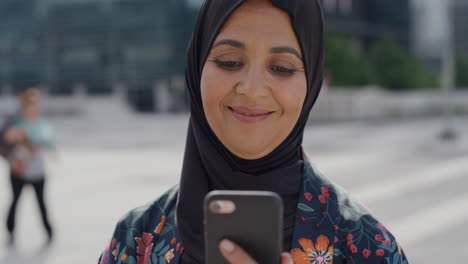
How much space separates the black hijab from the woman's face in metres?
0.04

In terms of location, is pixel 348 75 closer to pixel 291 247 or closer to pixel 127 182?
pixel 127 182

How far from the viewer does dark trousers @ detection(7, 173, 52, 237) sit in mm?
6034

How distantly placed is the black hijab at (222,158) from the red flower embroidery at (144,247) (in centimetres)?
12

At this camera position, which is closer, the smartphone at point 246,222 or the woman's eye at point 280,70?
the smartphone at point 246,222

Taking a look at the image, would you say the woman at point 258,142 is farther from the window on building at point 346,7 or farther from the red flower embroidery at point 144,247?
the window on building at point 346,7

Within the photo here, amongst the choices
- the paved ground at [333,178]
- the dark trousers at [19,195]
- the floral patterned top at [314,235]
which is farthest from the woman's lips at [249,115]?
the dark trousers at [19,195]

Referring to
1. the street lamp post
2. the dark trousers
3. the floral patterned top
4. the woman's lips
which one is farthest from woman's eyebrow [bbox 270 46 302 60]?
the street lamp post

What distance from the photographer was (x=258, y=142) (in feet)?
4.42

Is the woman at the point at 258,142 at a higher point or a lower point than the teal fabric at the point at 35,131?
higher

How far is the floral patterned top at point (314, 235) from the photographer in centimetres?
143

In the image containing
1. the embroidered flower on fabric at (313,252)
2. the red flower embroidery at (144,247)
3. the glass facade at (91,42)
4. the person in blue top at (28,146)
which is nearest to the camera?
the embroidered flower on fabric at (313,252)

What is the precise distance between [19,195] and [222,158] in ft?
17.5

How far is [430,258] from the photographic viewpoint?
5.32 m

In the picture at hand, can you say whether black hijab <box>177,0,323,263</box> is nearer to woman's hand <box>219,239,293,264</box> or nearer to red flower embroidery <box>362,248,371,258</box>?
red flower embroidery <box>362,248,371,258</box>
